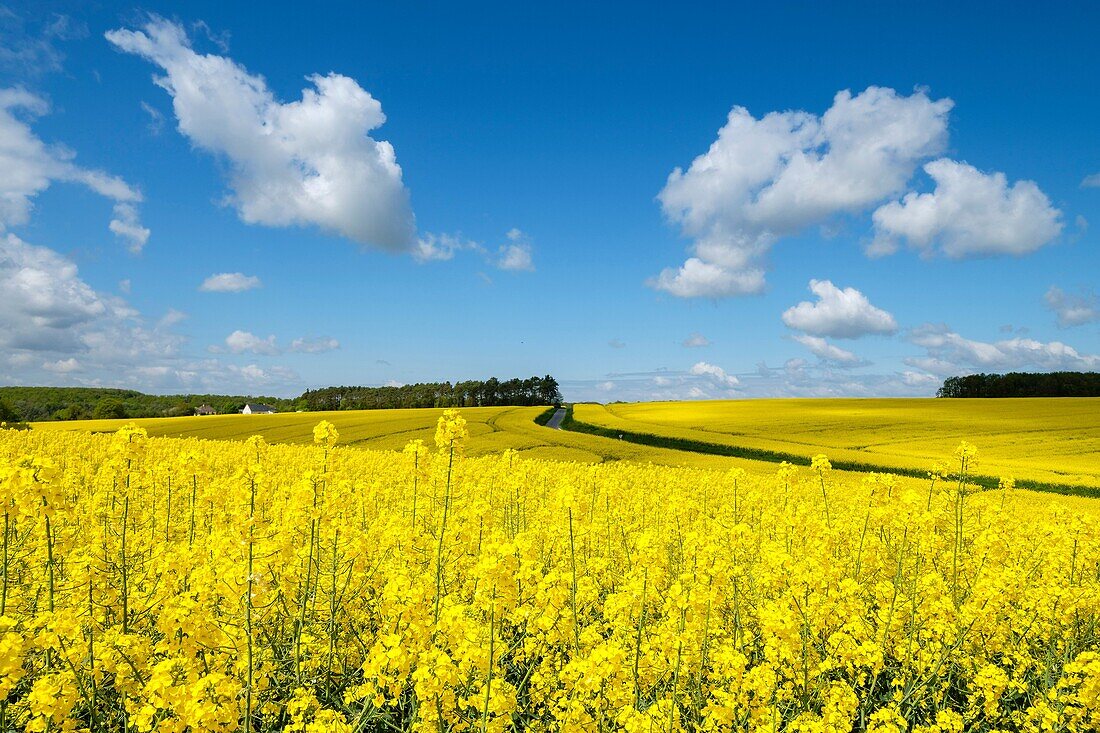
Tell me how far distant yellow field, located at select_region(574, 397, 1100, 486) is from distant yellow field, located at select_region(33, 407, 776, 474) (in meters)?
7.02

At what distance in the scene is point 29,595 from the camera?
19.0 ft

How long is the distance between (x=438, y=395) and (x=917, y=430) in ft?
199

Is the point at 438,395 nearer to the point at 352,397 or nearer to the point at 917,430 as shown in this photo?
the point at 352,397

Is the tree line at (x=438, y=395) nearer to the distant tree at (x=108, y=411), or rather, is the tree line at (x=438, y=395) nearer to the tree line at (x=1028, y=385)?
the distant tree at (x=108, y=411)

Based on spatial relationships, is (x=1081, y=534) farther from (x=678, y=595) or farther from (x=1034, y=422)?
(x=1034, y=422)

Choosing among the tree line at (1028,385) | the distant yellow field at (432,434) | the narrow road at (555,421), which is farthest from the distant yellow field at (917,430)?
the tree line at (1028,385)

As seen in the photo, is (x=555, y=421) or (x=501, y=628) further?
(x=555, y=421)

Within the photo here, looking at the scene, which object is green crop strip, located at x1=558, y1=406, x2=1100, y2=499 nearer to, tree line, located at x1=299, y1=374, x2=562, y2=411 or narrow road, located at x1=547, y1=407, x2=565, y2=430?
narrow road, located at x1=547, y1=407, x2=565, y2=430

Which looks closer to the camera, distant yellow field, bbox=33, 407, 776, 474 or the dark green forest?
distant yellow field, bbox=33, 407, 776, 474

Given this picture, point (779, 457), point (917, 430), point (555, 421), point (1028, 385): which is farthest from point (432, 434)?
point (1028, 385)

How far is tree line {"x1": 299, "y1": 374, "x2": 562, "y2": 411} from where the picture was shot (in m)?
83.5

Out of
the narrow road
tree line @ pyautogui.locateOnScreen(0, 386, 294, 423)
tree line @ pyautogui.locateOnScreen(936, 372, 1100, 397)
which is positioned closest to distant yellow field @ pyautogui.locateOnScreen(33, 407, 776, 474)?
the narrow road

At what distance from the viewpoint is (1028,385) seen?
6781cm

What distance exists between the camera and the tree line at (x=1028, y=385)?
6469 centimetres
